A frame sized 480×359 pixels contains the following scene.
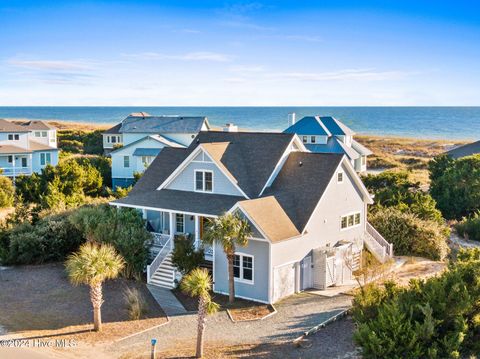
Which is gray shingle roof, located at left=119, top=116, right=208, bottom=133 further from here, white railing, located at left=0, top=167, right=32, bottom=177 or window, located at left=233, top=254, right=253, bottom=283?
window, located at left=233, top=254, right=253, bottom=283

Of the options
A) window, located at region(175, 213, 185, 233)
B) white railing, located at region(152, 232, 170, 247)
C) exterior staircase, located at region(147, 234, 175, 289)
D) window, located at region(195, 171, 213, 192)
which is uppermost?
window, located at region(195, 171, 213, 192)

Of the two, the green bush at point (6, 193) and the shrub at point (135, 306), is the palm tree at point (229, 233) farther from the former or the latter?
the green bush at point (6, 193)

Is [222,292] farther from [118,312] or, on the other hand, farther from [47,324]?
[47,324]

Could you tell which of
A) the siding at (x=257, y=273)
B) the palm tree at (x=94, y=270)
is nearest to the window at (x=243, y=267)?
the siding at (x=257, y=273)

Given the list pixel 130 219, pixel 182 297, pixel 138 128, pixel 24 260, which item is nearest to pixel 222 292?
pixel 182 297

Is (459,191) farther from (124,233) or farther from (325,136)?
(124,233)

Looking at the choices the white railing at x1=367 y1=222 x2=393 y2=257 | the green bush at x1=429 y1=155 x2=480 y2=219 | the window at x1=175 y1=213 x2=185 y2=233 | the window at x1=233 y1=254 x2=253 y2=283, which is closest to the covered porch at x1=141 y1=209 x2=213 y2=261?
the window at x1=175 y1=213 x2=185 y2=233
